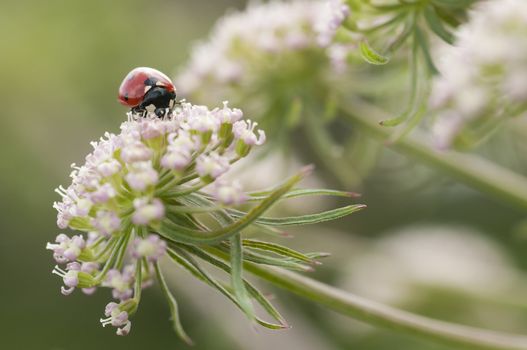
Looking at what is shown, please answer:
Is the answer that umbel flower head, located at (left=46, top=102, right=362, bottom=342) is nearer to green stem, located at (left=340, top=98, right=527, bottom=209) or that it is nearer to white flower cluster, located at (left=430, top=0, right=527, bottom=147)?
white flower cluster, located at (left=430, top=0, right=527, bottom=147)

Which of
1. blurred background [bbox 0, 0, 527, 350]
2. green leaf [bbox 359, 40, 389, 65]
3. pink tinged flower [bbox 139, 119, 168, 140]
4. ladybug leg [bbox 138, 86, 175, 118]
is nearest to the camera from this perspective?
pink tinged flower [bbox 139, 119, 168, 140]

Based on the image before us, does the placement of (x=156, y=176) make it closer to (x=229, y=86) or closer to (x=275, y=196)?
(x=275, y=196)

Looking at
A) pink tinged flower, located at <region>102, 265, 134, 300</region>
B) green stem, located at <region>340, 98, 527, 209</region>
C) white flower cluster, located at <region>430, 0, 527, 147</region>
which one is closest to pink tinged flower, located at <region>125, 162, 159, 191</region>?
pink tinged flower, located at <region>102, 265, 134, 300</region>

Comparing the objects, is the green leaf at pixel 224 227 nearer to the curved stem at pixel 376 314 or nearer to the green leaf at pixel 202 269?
the green leaf at pixel 202 269

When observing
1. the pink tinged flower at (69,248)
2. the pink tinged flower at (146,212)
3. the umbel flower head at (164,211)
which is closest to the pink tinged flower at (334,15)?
the umbel flower head at (164,211)

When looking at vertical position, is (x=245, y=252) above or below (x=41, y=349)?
below

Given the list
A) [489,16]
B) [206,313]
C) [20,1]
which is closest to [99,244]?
[489,16]
